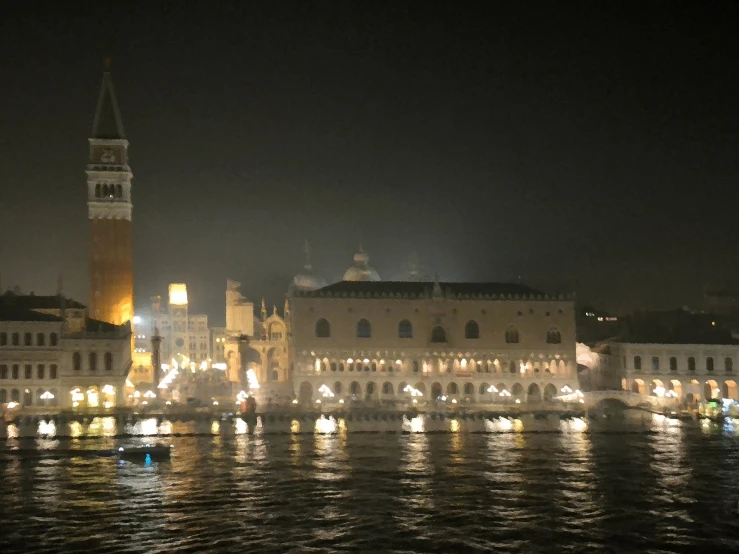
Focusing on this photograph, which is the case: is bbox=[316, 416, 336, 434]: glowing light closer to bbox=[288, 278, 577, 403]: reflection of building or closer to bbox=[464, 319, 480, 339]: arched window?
bbox=[288, 278, 577, 403]: reflection of building

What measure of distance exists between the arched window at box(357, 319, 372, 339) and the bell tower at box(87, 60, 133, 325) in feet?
66.8

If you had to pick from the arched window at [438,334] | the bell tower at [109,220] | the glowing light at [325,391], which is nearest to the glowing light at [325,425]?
the glowing light at [325,391]

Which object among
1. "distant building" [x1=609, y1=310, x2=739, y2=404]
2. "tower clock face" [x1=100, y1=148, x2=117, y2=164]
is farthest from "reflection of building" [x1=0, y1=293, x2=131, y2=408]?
"distant building" [x1=609, y1=310, x2=739, y2=404]

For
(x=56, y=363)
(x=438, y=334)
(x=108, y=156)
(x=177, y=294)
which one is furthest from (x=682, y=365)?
(x=177, y=294)

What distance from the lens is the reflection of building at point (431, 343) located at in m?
72.9

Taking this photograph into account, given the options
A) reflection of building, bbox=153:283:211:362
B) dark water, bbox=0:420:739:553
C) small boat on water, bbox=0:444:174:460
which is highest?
reflection of building, bbox=153:283:211:362

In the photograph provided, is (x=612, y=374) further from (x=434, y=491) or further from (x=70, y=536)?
(x=70, y=536)

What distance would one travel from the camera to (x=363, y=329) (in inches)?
2901

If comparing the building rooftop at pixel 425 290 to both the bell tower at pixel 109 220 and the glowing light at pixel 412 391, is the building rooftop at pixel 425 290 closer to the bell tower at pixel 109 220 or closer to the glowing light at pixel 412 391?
the glowing light at pixel 412 391

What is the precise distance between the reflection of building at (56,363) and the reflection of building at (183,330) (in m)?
47.9

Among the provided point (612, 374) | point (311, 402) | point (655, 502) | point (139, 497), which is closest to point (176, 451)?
point (139, 497)

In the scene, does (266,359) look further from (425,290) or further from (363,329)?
(425,290)

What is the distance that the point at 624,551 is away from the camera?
31734 millimetres

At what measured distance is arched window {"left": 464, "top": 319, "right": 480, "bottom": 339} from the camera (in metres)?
74.6
